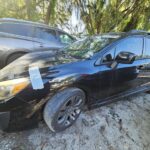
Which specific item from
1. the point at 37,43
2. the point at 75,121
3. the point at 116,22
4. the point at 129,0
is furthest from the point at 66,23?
the point at 75,121

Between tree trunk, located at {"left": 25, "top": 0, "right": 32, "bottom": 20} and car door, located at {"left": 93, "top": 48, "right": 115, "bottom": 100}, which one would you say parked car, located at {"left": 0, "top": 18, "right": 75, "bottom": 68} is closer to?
car door, located at {"left": 93, "top": 48, "right": 115, "bottom": 100}

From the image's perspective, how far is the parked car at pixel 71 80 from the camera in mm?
2516

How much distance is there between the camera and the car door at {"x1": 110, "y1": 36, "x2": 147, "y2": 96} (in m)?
3.48

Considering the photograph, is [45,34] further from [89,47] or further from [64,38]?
[89,47]

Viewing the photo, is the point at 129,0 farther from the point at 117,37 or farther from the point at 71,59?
the point at 71,59

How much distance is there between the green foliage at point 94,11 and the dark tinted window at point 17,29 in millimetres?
5120

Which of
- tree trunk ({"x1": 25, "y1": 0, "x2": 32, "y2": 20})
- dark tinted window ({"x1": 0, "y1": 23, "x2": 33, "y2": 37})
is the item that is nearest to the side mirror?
dark tinted window ({"x1": 0, "y1": 23, "x2": 33, "y2": 37})

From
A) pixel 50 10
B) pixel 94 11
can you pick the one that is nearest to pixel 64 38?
pixel 50 10

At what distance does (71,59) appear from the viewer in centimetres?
319

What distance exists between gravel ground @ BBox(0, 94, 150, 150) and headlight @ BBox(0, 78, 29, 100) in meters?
0.68

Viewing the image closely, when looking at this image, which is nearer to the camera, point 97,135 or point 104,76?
point 97,135

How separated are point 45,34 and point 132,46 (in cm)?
312

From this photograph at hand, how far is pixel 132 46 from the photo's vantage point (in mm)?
3752

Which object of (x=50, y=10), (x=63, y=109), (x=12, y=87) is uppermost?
(x=50, y=10)
